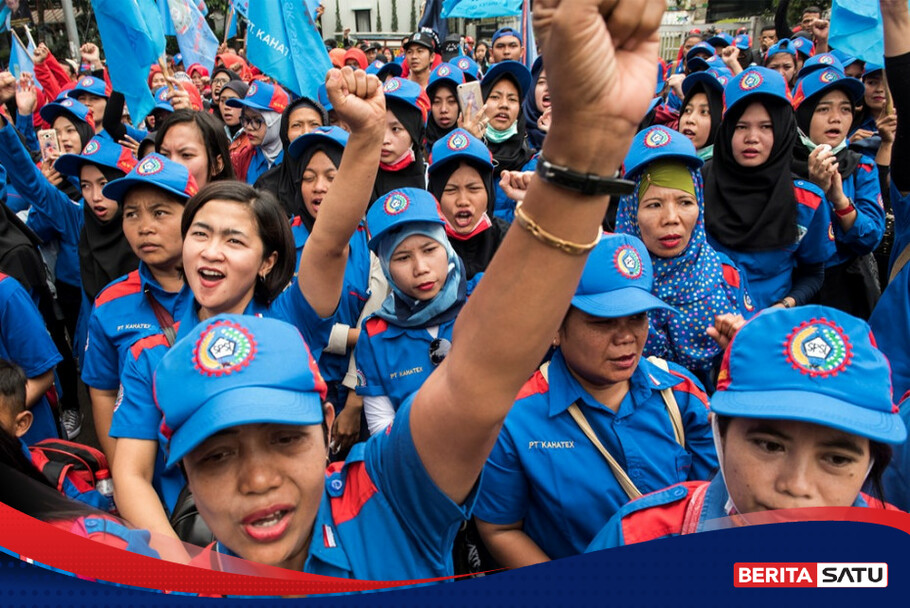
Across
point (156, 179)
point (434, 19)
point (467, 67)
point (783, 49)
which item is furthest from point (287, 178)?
point (434, 19)

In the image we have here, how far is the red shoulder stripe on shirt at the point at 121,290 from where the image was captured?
8.79ft

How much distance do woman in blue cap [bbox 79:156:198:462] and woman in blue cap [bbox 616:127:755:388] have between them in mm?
1903

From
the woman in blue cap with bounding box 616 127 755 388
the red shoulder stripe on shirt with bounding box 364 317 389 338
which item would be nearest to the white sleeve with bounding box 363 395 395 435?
the red shoulder stripe on shirt with bounding box 364 317 389 338

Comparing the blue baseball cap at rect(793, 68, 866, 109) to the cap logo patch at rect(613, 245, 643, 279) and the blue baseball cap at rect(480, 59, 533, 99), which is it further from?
the cap logo patch at rect(613, 245, 643, 279)

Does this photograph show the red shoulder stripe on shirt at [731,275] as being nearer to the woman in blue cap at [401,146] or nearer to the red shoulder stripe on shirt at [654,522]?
the red shoulder stripe on shirt at [654,522]

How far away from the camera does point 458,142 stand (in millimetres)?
3740

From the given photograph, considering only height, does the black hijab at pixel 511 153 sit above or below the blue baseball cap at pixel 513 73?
below

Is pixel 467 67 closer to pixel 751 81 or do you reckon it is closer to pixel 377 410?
pixel 751 81

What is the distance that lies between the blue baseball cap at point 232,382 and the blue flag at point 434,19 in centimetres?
1310

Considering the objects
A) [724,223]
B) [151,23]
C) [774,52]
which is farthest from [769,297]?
Answer: [774,52]

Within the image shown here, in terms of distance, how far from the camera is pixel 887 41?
7.93 ft

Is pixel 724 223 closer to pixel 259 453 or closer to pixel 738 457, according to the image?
pixel 738 457

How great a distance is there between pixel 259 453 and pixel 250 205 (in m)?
1.30

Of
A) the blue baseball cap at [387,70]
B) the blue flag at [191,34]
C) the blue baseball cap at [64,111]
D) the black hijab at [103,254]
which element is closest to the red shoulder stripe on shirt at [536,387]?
the black hijab at [103,254]
